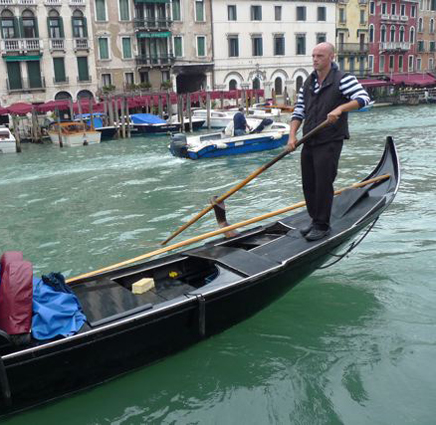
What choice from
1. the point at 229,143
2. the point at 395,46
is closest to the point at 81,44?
the point at 229,143

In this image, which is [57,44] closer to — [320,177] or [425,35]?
[320,177]

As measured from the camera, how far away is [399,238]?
5.09 meters

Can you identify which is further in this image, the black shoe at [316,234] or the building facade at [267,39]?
the building facade at [267,39]

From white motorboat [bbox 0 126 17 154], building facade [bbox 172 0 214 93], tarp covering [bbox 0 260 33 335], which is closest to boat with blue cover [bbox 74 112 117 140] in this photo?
white motorboat [bbox 0 126 17 154]

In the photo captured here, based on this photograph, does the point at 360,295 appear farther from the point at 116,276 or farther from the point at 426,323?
the point at 116,276

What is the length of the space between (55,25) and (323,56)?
21415 mm

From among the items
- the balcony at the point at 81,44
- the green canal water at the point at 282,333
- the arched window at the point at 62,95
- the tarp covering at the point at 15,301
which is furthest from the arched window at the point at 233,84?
the tarp covering at the point at 15,301

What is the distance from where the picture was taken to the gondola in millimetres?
2430

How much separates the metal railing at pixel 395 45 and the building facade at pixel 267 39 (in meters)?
4.73

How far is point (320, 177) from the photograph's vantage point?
334cm

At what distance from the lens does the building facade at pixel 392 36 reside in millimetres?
33156

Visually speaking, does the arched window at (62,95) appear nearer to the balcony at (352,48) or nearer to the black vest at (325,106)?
the balcony at (352,48)

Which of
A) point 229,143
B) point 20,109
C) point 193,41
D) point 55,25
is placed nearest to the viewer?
point 229,143

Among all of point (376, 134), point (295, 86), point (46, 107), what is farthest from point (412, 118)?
point (46, 107)
